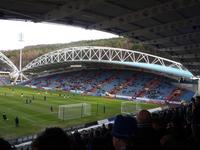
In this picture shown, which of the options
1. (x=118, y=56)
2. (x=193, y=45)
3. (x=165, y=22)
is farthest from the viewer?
(x=118, y=56)

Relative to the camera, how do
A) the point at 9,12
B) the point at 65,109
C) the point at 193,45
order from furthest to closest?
the point at 65,109, the point at 193,45, the point at 9,12

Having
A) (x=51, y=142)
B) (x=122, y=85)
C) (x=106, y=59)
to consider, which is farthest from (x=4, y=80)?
(x=51, y=142)

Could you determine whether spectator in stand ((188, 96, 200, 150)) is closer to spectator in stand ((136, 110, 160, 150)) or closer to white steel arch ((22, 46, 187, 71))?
spectator in stand ((136, 110, 160, 150))

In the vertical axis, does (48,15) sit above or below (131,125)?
above

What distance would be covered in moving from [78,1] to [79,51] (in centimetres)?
6834

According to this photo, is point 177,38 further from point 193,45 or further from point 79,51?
point 79,51

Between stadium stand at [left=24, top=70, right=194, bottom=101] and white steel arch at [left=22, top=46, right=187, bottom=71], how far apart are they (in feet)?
15.1

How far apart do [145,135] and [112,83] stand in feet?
240

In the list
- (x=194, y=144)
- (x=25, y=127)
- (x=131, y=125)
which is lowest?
(x=25, y=127)

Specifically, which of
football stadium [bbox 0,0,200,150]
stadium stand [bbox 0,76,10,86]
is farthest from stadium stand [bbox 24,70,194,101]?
stadium stand [bbox 0,76,10,86]

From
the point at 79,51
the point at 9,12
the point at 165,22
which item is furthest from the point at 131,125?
the point at 79,51

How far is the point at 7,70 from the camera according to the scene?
118 meters

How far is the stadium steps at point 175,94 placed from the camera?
61506 millimetres

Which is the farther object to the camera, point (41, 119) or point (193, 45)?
point (41, 119)
